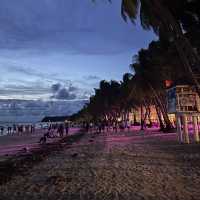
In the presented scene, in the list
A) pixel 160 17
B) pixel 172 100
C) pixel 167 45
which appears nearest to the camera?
pixel 160 17

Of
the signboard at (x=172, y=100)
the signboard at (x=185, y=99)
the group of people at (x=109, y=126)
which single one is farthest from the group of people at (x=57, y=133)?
the signboard at (x=185, y=99)

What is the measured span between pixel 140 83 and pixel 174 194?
30.2m

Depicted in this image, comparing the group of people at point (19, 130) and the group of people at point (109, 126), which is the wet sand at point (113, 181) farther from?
the group of people at point (19, 130)

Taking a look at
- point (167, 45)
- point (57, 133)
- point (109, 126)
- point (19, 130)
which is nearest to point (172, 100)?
point (167, 45)

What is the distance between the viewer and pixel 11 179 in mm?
11945

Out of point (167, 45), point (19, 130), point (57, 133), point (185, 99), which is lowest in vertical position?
point (57, 133)

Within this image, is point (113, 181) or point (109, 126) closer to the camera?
point (113, 181)

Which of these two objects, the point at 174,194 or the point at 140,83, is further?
the point at 140,83

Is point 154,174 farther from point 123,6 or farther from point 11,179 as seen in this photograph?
point 123,6

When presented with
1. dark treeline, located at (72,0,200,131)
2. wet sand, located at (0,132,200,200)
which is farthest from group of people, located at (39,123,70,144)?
wet sand, located at (0,132,200,200)

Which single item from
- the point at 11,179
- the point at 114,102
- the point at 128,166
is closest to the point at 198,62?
the point at 128,166

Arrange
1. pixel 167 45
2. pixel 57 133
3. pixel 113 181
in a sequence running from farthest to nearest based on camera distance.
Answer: pixel 57 133, pixel 167 45, pixel 113 181

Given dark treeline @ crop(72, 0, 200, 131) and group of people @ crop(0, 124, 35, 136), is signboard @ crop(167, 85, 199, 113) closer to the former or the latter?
dark treeline @ crop(72, 0, 200, 131)

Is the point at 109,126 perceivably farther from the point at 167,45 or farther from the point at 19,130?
the point at 167,45
